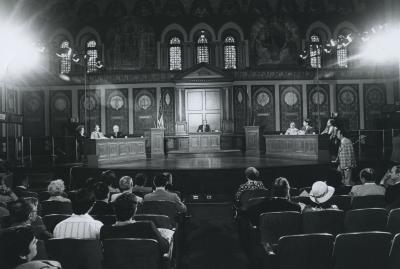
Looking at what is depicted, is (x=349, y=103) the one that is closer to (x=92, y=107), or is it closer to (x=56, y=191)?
(x=92, y=107)

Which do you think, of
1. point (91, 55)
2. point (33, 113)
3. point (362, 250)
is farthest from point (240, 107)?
point (362, 250)

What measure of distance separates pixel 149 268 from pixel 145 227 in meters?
0.38

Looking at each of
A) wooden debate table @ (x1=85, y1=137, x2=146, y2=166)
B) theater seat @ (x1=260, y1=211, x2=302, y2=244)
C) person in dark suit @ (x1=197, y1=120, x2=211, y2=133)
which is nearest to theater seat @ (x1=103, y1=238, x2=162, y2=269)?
theater seat @ (x1=260, y1=211, x2=302, y2=244)

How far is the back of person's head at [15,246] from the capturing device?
208cm

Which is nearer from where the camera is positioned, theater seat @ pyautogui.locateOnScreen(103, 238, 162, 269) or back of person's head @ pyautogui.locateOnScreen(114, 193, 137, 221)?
theater seat @ pyautogui.locateOnScreen(103, 238, 162, 269)

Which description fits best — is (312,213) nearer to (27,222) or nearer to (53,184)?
(27,222)

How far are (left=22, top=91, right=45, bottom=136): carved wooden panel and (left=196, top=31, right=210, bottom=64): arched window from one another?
8.94m

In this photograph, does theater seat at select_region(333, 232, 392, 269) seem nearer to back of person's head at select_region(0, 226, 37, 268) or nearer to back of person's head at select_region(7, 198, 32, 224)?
back of person's head at select_region(0, 226, 37, 268)

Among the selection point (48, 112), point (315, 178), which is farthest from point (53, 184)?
point (48, 112)

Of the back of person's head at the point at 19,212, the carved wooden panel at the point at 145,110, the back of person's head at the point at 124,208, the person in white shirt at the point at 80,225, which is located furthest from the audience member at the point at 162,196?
the carved wooden panel at the point at 145,110

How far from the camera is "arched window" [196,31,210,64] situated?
69.2 ft

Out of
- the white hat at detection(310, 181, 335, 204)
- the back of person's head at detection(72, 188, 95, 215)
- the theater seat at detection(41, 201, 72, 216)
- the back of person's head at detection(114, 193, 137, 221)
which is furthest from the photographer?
the theater seat at detection(41, 201, 72, 216)

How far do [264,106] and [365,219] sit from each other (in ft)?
55.5

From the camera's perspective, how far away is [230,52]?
21.2 meters
